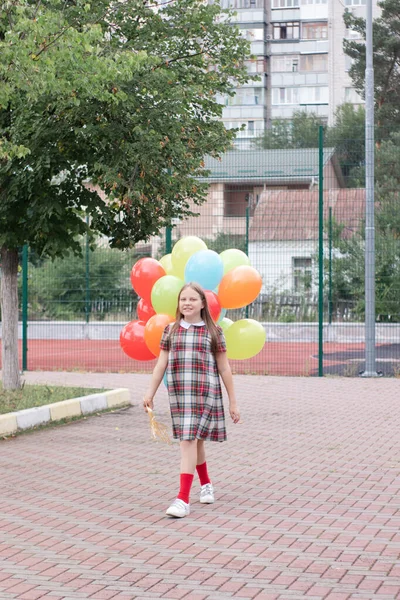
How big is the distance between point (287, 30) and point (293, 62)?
2.42 metres

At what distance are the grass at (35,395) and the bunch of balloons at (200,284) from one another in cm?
169

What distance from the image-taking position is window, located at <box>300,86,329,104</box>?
81.0m

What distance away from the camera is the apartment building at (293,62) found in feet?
263

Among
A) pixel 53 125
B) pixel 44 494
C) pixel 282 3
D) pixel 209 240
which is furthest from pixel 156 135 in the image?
pixel 282 3

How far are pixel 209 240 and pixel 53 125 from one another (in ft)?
29.9

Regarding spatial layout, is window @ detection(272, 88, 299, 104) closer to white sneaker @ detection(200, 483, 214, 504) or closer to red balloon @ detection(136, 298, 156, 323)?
red balloon @ detection(136, 298, 156, 323)

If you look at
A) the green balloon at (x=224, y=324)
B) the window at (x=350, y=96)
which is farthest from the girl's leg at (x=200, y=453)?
the window at (x=350, y=96)

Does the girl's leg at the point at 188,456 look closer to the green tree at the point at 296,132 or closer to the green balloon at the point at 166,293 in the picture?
the green balloon at the point at 166,293

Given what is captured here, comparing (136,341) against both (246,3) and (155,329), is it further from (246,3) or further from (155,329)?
(246,3)

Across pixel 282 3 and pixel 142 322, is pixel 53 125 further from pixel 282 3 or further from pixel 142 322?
pixel 282 3

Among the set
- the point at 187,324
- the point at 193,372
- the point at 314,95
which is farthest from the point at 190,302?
the point at 314,95

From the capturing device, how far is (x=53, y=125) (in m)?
12.2

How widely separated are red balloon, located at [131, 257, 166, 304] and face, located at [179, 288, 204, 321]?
3.81 m

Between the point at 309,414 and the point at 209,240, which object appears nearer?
the point at 309,414
